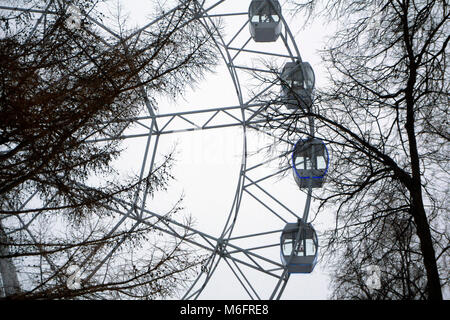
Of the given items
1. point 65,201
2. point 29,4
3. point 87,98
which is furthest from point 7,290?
point 29,4

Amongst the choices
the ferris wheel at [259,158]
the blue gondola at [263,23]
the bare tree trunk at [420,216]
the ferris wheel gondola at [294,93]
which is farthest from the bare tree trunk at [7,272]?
the blue gondola at [263,23]

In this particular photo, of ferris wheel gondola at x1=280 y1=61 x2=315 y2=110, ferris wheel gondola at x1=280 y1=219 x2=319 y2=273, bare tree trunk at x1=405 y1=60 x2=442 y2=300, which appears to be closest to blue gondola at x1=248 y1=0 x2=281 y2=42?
ferris wheel gondola at x1=280 y1=219 x2=319 y2=273

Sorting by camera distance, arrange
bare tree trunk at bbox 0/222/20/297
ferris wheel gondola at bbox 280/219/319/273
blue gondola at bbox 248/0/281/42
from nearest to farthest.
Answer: bare tree trunk at bbox 0/222/20/297 → blue gondola at bbox 248/0/281/42 → ferris wheel gondola at bbox 280/219/319/273

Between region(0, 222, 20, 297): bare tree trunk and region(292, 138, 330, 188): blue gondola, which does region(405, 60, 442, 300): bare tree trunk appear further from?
region(0, 222, 20, 297): bare tree trunk

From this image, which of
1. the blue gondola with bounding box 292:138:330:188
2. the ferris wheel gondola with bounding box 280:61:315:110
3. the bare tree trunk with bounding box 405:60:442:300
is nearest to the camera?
the bare tree trunk with bounding box 405:60:442:300

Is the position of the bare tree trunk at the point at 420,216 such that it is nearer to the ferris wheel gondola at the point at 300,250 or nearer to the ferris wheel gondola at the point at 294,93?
the ferris wheel gondola at the point at 294,93

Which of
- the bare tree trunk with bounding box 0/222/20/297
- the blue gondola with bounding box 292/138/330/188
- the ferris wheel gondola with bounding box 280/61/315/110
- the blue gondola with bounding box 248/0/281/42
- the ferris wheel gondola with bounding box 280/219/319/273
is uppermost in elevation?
the blue gondola with bounding box 248/0/281/42

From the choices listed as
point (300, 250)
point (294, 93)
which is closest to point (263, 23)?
point (300, 250)

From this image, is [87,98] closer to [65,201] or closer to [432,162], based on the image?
[65,201]

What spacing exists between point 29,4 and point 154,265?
347 centimetres

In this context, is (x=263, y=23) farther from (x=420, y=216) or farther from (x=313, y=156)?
(x=420, y=216)
